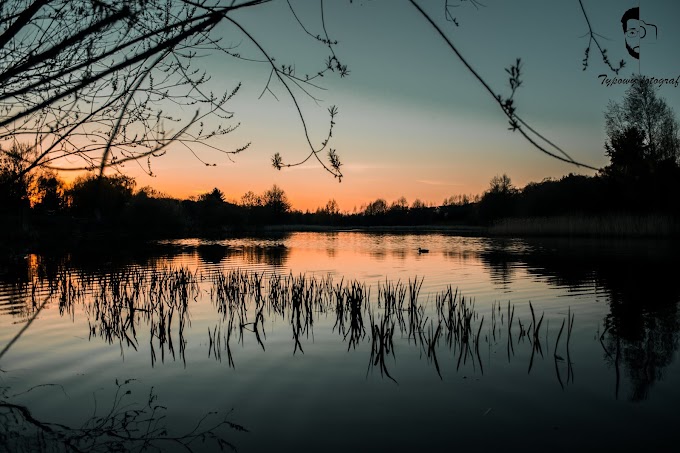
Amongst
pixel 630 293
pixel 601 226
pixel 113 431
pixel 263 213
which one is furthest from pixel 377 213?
pixel 113 431

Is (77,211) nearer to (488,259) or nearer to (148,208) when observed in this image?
(148,208)

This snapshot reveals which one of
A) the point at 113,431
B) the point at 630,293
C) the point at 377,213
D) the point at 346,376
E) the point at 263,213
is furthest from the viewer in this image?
the point at 377,213

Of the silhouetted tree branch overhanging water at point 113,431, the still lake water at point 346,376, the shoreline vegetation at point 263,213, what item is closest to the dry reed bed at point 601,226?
the shoreline vegetation at point 263,213

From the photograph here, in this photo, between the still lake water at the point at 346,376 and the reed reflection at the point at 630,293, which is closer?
the still lake water at the point at 346,376

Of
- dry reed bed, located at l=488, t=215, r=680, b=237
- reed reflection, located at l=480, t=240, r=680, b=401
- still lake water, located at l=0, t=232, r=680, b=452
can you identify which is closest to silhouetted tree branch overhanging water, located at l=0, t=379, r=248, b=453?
still lake water, located at l=0, t=232, r=680, b=452

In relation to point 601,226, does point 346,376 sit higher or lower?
lower

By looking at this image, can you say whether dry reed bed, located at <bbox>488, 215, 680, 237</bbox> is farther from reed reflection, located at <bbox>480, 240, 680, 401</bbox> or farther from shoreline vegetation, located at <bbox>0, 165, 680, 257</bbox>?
reed reflection, located at <bbox>480, 240, 680, 401</bbox>

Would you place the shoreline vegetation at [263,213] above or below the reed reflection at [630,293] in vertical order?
above

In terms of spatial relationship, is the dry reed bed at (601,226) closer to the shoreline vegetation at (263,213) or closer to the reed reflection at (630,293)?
the shoreline vegetation at (263,213)

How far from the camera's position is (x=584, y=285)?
17.7 meters

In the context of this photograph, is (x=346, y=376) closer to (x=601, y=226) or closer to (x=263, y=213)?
(x=601, y=226)

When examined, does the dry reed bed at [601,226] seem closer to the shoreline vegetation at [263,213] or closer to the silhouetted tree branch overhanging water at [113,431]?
the shoreline vegetation at [263,213]

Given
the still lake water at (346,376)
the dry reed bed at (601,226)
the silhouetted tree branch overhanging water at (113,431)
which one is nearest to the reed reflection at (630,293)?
the still lake water at (346,376)

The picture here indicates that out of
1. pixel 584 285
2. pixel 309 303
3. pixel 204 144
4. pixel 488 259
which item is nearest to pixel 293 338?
pixel 309 303
